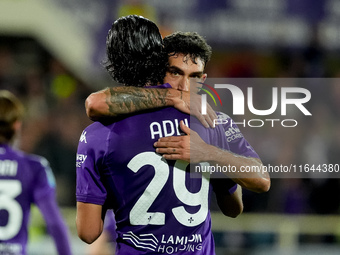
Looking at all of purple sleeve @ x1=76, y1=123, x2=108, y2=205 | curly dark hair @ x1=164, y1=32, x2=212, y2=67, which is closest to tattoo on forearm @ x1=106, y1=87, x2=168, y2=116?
purple sleeve @ x1=76, y1=123, x2=108, y2=205

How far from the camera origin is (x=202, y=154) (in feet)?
8.20

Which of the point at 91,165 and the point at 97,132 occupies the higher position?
the point at 97,132

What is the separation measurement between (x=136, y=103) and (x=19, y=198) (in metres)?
1.67

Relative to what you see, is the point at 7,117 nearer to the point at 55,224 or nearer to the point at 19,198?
the point at 19,198

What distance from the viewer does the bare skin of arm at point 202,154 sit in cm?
249

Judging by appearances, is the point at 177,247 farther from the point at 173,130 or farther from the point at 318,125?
the point at 318,125

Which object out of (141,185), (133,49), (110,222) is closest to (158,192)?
(141,185)

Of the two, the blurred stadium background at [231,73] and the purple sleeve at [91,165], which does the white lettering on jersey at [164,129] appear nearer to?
the purple sleeve at [91,165]

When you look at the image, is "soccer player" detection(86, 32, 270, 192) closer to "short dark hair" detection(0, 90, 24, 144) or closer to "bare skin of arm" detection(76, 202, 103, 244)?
"bare skin of arm" detection(76, 202, 103, 244)

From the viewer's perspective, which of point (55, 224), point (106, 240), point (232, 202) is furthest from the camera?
point (106, 240)

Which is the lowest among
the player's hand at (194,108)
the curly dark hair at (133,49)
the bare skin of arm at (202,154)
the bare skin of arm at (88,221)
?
the bare skin of arm at (88,221)

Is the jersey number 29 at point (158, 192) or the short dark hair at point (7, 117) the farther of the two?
the short dark hair at point (7, 117)

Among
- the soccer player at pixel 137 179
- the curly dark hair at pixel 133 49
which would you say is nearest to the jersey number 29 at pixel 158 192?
the soccer player at pixel 137 179

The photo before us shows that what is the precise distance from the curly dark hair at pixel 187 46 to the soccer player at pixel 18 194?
152cm
